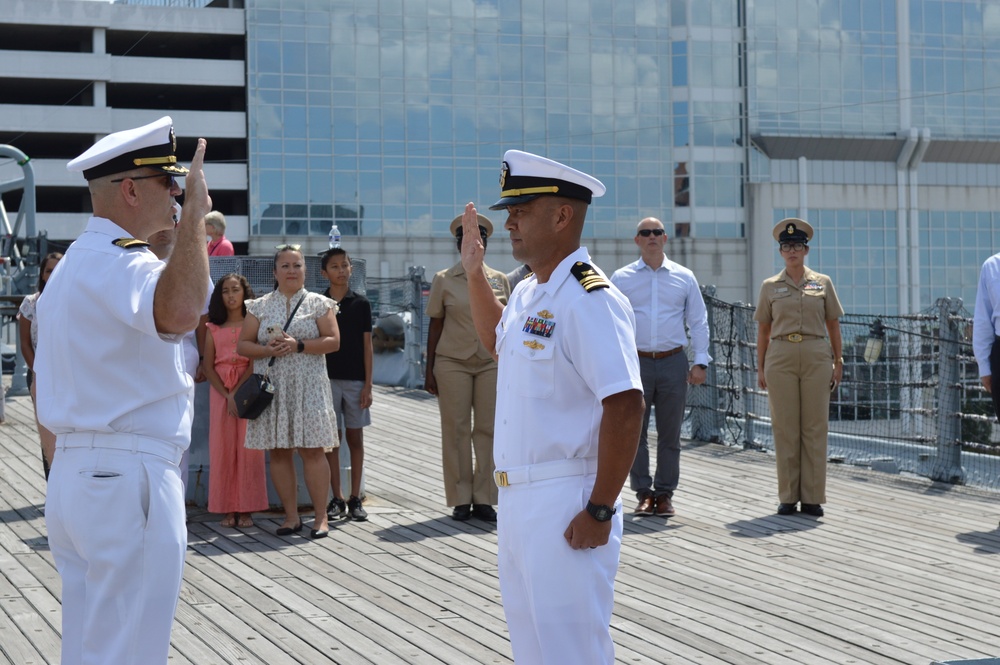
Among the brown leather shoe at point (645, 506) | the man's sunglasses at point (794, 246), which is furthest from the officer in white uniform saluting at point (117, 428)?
the man's sunglasses at point (794, 246)

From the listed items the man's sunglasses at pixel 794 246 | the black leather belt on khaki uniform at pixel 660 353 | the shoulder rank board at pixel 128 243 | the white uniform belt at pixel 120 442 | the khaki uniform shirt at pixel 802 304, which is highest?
the man's sunglasses at pixel 794 246

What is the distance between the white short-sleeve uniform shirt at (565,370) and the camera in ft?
11.5

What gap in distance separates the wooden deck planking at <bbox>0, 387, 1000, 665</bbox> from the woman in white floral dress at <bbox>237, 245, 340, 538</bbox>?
0.39 metres

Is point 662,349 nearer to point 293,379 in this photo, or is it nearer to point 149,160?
point 293,379

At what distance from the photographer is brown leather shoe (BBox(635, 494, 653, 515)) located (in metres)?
9.64

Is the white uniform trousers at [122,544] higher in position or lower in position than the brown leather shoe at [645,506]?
higher

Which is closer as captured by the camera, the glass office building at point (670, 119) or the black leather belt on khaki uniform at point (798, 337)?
the black leather belt on khaki uniform at point (798, 337)

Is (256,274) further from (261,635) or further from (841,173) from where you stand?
(841,173)

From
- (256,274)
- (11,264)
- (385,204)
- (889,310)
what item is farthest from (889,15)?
(256,274)

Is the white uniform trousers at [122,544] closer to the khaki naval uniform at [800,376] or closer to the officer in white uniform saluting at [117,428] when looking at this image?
the officer in white uniform saluting at [117,428]

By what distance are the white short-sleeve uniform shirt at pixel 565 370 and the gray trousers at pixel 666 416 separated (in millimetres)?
5950

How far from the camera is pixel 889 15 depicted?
211 ft

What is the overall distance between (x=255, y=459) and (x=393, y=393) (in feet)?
29.1

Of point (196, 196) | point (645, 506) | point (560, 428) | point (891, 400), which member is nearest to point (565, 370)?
point (560, 428)
